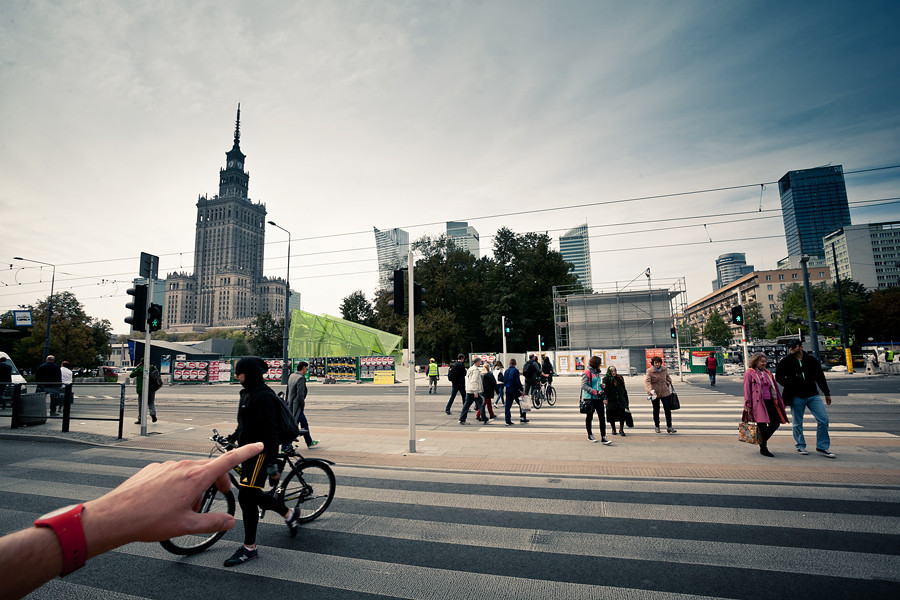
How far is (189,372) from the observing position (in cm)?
3462

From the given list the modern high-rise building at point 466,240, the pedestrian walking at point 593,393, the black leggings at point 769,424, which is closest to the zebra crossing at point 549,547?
the black leggings at point 769,424

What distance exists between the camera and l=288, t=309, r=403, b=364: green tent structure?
40.8 meters

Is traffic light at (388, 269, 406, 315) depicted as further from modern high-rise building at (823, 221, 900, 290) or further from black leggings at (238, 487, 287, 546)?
modern high-rise building at (823, 221, 900, 290)

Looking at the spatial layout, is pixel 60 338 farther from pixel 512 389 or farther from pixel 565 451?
pixel 565 451

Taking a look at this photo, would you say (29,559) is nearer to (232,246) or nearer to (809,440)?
Answer: (809,440)

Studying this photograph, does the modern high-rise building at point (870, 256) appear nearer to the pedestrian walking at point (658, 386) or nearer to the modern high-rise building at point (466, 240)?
the modern high-rise building at point (466, 240)

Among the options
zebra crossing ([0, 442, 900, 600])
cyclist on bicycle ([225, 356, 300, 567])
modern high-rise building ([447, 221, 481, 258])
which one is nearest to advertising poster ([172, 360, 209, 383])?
modern high-rise building ([447, 221, 481, 258])

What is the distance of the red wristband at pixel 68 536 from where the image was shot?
1068 mm

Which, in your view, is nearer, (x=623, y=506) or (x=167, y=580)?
(x=167, y=580)

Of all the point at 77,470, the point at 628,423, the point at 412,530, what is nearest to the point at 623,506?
the point at 412,530

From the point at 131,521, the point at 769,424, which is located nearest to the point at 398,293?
the point at 769,424

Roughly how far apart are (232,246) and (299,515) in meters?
177

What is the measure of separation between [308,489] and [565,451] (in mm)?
5232

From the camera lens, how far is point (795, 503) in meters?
5.24
